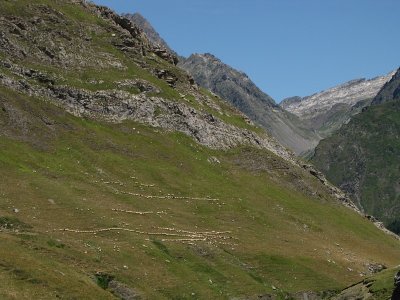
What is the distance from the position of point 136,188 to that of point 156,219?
1214 cm

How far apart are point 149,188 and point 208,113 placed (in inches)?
1708

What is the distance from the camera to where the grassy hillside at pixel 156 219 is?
6031cm

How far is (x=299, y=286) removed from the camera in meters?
74.9

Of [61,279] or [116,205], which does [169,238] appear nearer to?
[116,205]

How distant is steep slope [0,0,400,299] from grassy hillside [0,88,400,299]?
0.25m

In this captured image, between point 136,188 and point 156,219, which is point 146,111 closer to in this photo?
point 136,188

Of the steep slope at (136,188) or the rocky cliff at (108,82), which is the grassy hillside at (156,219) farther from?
the rocky cliff at (108,82)

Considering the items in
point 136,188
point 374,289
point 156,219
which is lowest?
point 374,289

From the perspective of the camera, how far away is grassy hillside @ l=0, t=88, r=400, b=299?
6031 centimetres

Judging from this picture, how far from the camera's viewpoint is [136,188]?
9269cm

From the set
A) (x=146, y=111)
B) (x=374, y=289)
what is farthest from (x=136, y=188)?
(x=374, y=289)

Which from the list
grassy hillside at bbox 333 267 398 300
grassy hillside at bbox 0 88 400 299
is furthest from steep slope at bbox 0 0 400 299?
grassy hillside at bbox 333 267 398 300

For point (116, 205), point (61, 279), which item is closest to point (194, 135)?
point (116, 205)

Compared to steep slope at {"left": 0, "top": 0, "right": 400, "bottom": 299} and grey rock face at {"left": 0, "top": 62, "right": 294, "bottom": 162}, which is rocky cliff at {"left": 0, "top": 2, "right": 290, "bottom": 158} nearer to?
grey rock face at {"left": 0, "top": 62, "right": 294, "bottom": 162}
